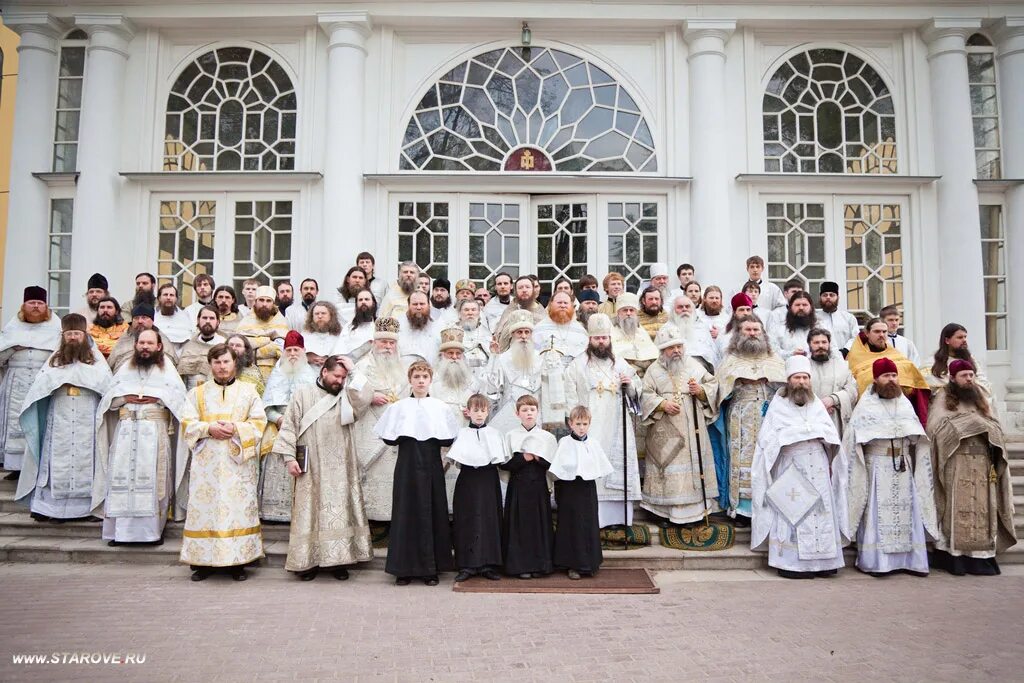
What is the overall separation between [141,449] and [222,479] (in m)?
1.06

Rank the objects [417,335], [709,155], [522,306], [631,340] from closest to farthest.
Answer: [631,340] → [417,335] → [522,306] → [709,155]

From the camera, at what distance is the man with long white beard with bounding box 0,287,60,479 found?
7.65 meters

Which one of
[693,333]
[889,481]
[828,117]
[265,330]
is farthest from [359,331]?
[828,117]

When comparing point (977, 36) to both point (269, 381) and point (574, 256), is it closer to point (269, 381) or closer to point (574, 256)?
point (574, 256)

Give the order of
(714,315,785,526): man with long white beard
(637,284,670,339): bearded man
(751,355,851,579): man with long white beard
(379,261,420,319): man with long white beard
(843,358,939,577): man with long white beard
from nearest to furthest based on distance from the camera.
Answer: (751,355,851,579): man with long white beard < (843,358,939,577): man with long white beard < (714,315,785,526): man with long white beard < (637,284,670,339): bearded man < (379,261,420,319): man with long white beard

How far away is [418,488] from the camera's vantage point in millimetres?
5984

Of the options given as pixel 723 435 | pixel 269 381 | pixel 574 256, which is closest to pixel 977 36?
pixel 574 256

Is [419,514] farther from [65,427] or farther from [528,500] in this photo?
[65,427]

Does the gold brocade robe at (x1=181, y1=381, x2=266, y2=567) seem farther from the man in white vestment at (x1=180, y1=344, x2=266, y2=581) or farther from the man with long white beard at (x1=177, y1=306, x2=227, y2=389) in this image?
the man with long white beard at (x1=177, y1=306, x2=227, y2=389)

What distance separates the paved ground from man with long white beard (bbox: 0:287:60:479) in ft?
6.27

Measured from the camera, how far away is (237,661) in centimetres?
420

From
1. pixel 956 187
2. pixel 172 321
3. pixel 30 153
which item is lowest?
pixel 172 321

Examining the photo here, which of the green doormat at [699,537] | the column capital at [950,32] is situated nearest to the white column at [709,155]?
the column capital at [950,32]

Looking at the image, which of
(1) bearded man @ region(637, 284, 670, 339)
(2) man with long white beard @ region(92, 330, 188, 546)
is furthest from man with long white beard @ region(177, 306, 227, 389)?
(1) bearded man @ region(637, 284, 670, 339)
